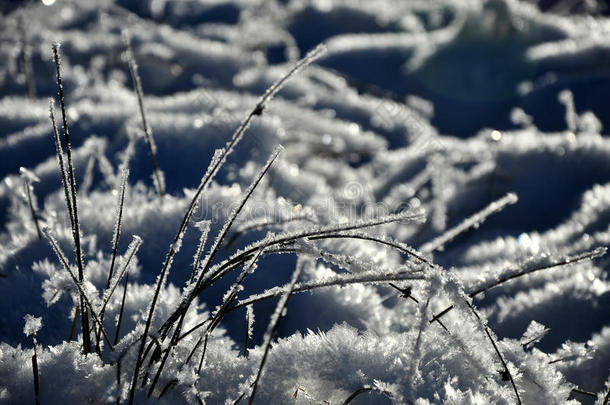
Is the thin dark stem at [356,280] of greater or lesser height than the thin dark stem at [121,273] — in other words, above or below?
below

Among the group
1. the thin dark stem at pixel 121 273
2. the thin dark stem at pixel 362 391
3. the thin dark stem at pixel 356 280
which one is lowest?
the thin dark stem at pixel 362 391

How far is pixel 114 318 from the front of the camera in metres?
1.12

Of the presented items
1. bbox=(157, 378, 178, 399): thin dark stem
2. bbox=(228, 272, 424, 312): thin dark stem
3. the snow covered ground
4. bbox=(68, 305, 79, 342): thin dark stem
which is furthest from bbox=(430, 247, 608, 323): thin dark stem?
bbox=(68, 305, 79, 342): thin dark stem

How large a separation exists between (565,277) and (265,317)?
803mm

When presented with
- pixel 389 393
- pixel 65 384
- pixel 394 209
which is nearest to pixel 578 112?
pixel 394 209

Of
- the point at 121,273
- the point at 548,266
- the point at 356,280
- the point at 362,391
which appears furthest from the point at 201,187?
the point at 548,266

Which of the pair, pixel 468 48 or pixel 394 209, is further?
pixel 468 48

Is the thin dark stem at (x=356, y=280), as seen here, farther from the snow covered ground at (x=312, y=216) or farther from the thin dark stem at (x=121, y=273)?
the thin dark stem at (x=121, y=273)

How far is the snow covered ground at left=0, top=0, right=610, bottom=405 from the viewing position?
3.15ft

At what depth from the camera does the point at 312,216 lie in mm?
1305

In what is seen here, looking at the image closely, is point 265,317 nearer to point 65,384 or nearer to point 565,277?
point 65,384

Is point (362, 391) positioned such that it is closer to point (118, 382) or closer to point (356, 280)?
point (356, 280)

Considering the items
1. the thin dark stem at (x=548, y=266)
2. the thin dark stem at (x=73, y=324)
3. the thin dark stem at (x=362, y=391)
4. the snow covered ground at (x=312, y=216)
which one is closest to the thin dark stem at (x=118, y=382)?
the snow covered ground at (x=312, y=216)

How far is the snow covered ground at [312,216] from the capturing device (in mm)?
959
